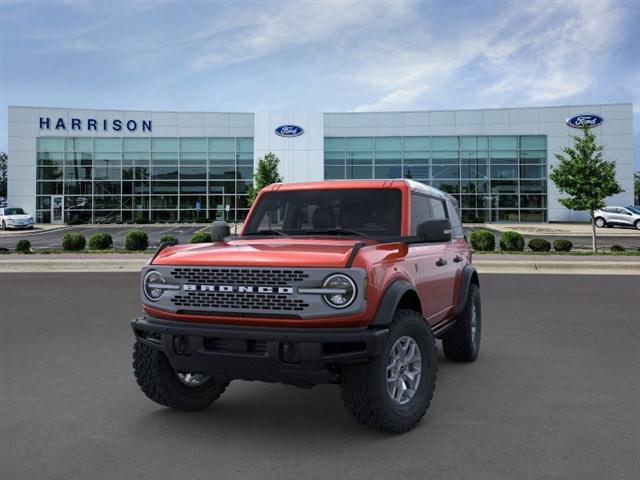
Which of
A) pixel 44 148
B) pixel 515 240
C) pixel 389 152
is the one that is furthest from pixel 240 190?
pixel 515 240

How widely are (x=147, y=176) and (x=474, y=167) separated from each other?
2675 cm

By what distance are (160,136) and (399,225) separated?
151 ft

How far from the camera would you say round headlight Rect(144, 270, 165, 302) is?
416cm

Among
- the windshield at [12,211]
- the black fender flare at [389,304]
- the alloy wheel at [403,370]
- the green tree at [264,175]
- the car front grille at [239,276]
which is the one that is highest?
the green tree at [264,175]

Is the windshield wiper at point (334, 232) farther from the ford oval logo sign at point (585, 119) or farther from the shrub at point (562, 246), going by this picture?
the ford oval logo sign at point (585, 119)

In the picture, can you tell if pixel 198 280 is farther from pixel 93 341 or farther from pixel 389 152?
pixel 389 152

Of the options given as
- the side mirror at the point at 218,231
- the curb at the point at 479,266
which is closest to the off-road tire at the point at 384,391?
the side mirror at the point at 218,231

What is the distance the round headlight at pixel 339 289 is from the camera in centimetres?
366

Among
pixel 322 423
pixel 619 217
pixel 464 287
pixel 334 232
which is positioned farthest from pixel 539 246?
pixel 619 217

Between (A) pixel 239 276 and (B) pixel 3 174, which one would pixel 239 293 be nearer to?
(A) pixel 239 276

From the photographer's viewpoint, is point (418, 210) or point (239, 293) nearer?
point (239, 293)

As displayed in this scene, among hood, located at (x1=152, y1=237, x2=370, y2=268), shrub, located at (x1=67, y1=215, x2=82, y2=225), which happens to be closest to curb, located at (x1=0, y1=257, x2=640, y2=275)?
hood, located at (x1=152, y1=237, x2=370, y2=268)

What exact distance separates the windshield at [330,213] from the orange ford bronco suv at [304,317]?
0.03m

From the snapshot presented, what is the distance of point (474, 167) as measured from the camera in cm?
4728
